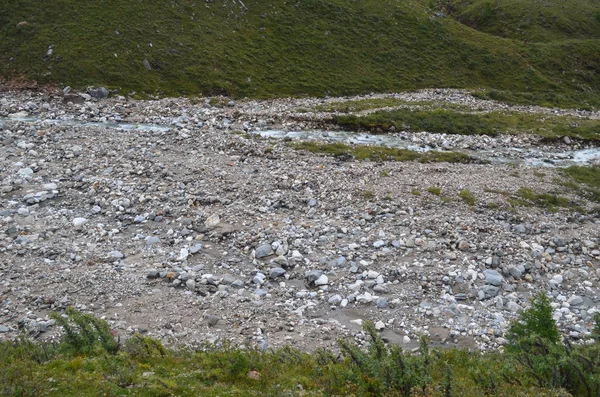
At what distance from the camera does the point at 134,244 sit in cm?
2058

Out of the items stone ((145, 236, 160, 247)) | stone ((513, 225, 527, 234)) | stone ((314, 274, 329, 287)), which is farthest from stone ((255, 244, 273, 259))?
stone ((513, 225, 527, 234))

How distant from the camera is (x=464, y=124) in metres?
41.7

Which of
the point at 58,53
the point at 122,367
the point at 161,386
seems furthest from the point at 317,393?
the point at 58,53

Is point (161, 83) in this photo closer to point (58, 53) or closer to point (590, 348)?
point (58, 53)

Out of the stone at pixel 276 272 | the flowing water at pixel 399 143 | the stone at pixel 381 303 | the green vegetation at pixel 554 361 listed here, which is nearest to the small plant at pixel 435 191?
the flowing water at pixel 399 143

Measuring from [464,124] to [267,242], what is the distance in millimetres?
28620

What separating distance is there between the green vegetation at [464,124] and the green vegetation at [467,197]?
571 inches

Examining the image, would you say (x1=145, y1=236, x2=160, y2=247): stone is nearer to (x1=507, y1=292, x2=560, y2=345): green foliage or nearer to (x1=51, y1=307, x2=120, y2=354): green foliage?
(x1=51, y1=307, x2=120, y2=354): green foliage

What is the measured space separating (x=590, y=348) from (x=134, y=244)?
18.0 metres

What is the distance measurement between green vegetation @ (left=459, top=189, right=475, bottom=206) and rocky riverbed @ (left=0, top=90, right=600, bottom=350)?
0.38m

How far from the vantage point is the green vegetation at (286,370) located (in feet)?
34.0

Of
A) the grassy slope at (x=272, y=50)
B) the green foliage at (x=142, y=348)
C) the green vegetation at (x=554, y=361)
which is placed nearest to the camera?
the green vegetation at (x=554, y=361)

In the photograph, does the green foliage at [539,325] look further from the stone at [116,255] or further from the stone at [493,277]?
the stone at [116,255]

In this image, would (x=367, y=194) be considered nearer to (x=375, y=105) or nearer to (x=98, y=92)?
(x=375, y=105)
